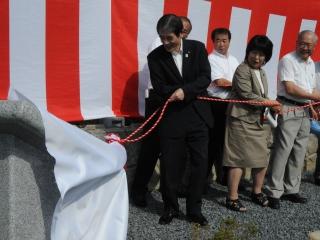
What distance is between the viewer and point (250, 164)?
4152 millimetres

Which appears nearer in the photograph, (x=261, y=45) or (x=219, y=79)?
(x=261, y=45)

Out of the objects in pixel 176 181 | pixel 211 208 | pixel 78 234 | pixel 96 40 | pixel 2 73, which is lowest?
pixel 211 208

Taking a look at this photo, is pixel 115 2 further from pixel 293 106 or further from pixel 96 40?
pixel 293 106

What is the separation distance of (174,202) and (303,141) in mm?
1425

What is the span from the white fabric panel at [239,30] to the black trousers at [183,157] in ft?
5.05

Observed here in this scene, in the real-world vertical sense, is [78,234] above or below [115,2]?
below

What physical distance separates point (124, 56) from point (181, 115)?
86 cm

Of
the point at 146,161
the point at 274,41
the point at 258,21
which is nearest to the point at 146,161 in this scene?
the point at 146,161

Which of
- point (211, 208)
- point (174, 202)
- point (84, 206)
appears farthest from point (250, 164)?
point (84, 206)

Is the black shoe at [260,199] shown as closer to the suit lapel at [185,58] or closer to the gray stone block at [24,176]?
the suit lapel at [185,58]

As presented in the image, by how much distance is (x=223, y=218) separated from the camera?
4.00 metres

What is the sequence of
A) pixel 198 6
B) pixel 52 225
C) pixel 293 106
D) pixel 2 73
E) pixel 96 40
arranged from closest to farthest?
pixel 52 225 < pixel 2 73 < pixel 96 40 < pixel 293 106 < pixel 198 6

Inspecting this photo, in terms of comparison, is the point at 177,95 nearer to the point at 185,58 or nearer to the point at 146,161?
the point at 185,58

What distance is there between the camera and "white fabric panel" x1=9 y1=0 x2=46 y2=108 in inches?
145
